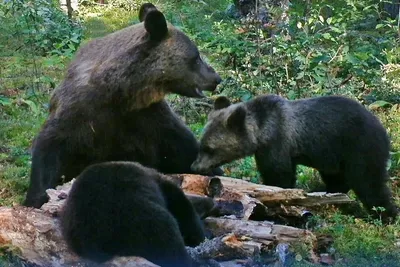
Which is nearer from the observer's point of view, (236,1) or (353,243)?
(353,243)

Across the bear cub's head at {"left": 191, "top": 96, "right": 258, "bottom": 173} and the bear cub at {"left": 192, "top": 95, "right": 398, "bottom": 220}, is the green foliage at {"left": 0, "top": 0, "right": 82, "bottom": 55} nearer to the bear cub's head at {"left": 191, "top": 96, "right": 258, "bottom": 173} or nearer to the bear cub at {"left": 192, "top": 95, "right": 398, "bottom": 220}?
the bear cub's head at {"left": 191, "top": 96, "right": 258, "bottom": 173}

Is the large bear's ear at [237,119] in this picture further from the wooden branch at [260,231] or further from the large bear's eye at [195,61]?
the wooden branch at [260,231]

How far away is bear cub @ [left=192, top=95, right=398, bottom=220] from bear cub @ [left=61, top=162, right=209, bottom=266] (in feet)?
8.96

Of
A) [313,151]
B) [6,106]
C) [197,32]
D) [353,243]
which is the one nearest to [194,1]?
[197,32]

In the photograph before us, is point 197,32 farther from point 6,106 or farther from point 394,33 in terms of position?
point 6,106

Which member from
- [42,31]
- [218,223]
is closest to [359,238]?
[218,223]

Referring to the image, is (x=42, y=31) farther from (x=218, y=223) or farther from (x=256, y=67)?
(x=218, y=223)

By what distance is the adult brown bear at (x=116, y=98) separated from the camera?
770 centimetres

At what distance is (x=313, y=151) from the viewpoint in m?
8.41

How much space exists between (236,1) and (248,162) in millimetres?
6976

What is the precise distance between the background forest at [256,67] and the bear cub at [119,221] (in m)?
2.25

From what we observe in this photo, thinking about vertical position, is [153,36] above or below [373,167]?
above

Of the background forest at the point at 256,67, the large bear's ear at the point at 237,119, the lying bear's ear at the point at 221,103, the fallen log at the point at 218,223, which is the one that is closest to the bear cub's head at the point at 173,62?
the large bear's ear at the point at 237,119

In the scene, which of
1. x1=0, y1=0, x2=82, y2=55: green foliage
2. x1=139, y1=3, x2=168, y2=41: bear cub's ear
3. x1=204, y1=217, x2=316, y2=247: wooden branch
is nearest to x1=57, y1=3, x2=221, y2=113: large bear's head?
x1=139, y1=3, x2=168, y2=41: bear cub's ear
